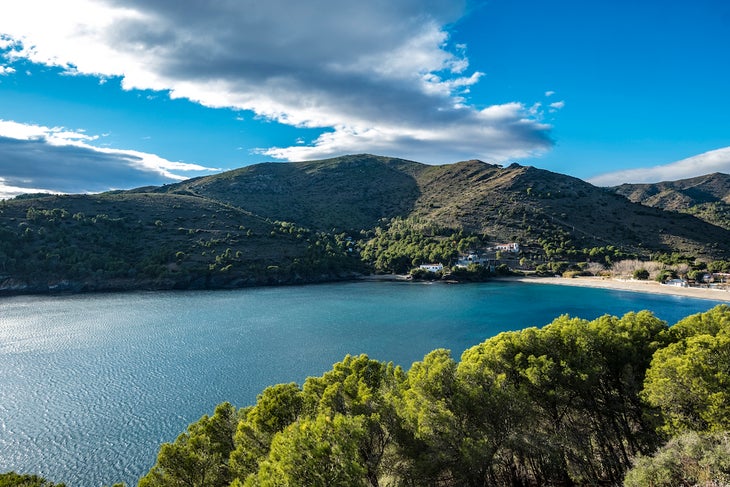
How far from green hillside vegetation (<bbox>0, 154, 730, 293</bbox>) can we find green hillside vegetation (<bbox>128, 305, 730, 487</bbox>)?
357 feet

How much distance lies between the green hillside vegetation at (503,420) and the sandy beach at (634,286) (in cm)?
9310

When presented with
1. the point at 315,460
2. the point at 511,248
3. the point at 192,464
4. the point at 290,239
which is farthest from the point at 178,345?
the point at 511,248

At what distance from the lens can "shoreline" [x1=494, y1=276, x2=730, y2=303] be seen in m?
97.2

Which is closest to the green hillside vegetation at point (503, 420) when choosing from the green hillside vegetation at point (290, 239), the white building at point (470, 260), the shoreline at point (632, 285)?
the shoreline at point (632, 285)

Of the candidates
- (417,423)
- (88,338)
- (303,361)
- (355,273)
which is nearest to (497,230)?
(355,273)

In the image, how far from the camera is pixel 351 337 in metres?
63.5

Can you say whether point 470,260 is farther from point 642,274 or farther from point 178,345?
point 178,345

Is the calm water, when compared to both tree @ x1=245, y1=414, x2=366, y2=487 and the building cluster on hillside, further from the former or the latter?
the building cluster on hillside

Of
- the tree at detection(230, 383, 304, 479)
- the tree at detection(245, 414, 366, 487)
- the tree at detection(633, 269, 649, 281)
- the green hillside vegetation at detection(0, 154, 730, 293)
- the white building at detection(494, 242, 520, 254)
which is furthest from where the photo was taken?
the white building at detection(494, 242, 520, 254)

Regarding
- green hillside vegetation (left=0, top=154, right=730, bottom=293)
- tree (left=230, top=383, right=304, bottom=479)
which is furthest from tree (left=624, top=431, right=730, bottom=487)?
green hillside vegetation (left=0, top=154, right=730, bottom=293)

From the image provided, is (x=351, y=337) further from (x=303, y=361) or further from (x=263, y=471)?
(x=263, y=471)

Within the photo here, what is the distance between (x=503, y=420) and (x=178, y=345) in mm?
54753

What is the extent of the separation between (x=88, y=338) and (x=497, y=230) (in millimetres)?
136995

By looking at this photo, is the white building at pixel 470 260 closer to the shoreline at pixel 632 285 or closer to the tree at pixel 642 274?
the shoreline at pixel 632 285
